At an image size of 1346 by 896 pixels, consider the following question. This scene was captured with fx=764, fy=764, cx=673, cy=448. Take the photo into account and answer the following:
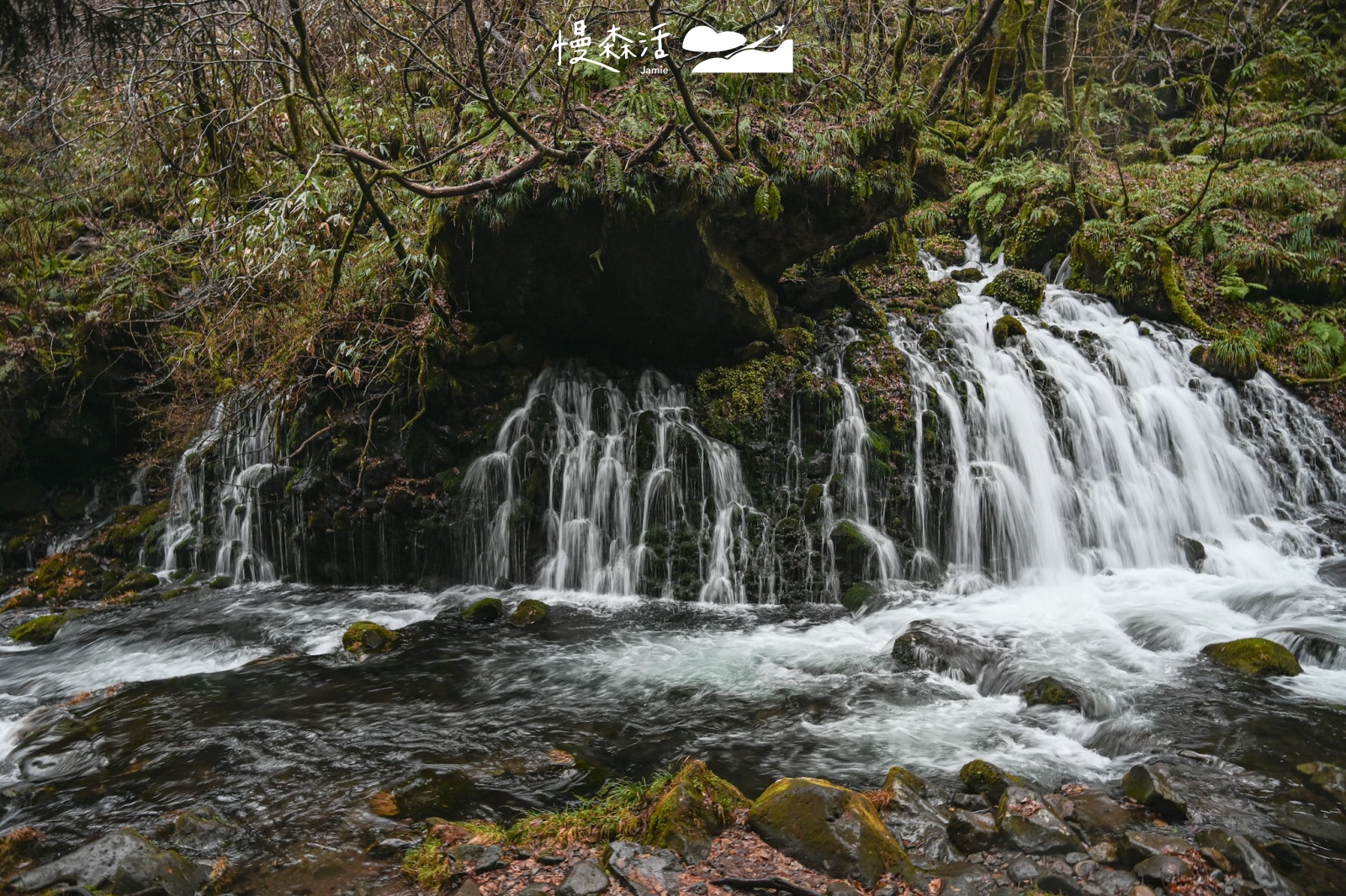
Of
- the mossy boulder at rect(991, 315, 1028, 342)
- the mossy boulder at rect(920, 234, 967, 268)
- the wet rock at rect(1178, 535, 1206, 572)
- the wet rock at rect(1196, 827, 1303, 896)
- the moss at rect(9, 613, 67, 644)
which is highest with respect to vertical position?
the mossy boulder at rect(920, 234, 967, 268)

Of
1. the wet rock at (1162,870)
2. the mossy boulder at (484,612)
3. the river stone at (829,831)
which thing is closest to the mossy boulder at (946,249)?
the mossy boulder at (484,612)

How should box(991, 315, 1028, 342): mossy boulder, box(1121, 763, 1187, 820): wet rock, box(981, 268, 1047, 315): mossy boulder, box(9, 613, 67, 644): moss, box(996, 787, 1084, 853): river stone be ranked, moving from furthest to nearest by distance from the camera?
1. box(981, 268, 1047, 315): mossy boulder
2. box(991, 315, 1028, 342): mossy boulder
3. box(9, 613, 67, 644): moss
4. box(1121, 763, 1187, 820): wet rock
5. box(996, 787, 1084, 853): river stone

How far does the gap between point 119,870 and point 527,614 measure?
450cm

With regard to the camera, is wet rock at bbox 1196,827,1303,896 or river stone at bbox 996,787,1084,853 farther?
river stone at bbox 996,787,1084,853

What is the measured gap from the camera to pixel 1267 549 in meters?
8.46

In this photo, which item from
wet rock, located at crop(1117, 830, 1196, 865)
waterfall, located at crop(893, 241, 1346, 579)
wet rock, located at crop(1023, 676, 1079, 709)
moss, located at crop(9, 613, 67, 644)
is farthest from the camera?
waterfall, located at crop(893, 241, 1346, 579)

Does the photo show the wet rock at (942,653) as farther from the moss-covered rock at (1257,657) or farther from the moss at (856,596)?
the moss-covered rock at (1257,657)

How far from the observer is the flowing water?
4.66 m

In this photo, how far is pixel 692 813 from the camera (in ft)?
12.0

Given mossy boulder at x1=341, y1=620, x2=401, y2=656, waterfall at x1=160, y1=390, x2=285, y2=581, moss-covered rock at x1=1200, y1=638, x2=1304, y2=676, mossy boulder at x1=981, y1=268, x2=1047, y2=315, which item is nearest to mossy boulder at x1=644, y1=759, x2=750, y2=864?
mossy boulder at x1=341, y1=620, x2=401, y2=656

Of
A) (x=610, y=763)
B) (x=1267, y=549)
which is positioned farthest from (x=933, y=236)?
(x=610, y=763)

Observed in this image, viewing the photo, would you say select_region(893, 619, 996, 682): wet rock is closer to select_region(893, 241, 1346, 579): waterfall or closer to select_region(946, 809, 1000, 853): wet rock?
select_region(893, 241, 1346, 579): waterfall

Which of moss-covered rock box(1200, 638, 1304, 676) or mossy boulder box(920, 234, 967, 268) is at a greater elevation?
mossy boulder box(920, 234, 967, 268)

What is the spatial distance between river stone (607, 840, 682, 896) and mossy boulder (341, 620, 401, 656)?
14.1 feet
